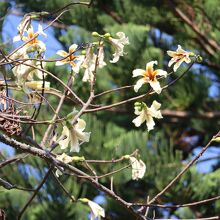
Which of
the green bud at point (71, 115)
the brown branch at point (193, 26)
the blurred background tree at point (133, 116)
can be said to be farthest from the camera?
the brown branch at point (193, 26)

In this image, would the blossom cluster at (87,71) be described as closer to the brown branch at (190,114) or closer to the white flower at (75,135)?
the white flower at (75,135)

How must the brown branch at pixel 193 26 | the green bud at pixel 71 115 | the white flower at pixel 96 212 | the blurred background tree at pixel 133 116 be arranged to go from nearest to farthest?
the green bud at pixel 71 115 < the white flower at pixel 96 212 < the blurred background tree at pixel 133 116 < the brown branch at pixel 193 26

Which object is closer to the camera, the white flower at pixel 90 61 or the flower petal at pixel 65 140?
the flower petal at pixel 65 140

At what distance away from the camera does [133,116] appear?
351 cm

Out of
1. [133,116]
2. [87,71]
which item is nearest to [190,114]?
[133,116]

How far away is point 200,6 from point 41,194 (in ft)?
3.97

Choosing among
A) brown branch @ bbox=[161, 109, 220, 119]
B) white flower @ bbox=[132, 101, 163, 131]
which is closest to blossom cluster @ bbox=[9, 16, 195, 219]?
white flower @ bbox=[132, 101, 163, 131]

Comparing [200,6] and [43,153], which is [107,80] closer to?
[200,6]

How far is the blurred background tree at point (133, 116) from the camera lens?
304 cm

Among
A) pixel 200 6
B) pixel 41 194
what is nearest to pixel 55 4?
pixel 200 6

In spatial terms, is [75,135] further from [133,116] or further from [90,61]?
[133,116]

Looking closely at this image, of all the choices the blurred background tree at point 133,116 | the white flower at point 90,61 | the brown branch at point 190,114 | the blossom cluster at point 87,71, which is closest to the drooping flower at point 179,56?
the blossom cluster at point 87,71

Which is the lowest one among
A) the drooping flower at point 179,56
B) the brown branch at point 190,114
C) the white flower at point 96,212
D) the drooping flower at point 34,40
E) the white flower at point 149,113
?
the brown branch at point 190,114

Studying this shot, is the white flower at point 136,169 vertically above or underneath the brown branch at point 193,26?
above
